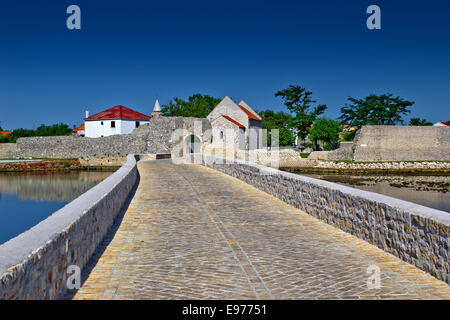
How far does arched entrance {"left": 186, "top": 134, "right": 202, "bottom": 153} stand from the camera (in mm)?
48312

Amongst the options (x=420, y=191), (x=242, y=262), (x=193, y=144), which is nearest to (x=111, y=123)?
(x=193, y=144)

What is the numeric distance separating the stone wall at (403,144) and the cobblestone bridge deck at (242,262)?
4042cm

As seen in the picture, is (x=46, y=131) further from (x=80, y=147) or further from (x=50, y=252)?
(x=50, y=252)

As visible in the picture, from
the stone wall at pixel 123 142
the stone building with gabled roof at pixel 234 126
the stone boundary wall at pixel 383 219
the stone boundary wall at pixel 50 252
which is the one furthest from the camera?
the stone building with gabled roof at pixel 234 126

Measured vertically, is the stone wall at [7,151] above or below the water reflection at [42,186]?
above

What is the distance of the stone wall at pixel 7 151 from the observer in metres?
61.5

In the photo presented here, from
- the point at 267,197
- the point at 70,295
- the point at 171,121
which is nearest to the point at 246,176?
the point at 267,197

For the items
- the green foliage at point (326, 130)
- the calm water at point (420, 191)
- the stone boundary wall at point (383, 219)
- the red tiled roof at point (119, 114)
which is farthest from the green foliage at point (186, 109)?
the stone boundary wall at point (383, 219)

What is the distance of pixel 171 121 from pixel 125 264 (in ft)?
148

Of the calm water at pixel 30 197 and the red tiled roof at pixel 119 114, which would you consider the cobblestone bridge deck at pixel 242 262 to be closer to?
the calm water at pixel 30 197

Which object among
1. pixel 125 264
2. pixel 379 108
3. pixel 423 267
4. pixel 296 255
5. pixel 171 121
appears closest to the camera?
pixel 423 267

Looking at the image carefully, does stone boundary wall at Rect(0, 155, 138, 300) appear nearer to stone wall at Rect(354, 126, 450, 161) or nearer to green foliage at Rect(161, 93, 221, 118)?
stone wall at Rect(354, 126, 450, 161)
